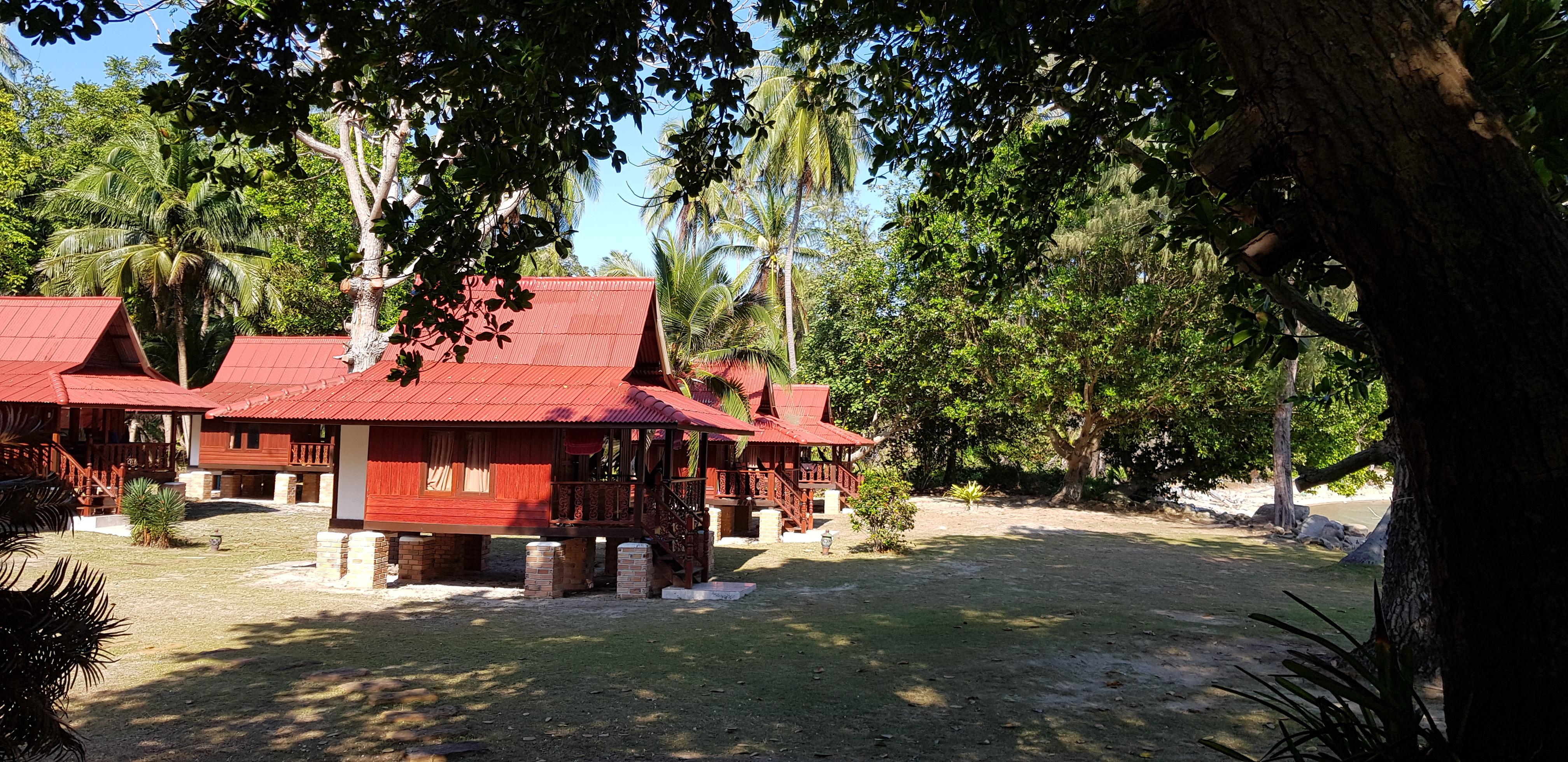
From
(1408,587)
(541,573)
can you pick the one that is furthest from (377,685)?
(1408,587)

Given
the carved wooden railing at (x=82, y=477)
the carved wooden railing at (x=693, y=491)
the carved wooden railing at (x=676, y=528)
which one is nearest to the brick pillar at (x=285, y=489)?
the carved wooden railing at (x=82, y=477)

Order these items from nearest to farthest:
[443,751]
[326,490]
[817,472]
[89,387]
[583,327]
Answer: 1. [443,751]
2. [583,327]
3. [89,387]
4. [326,490]
5. [817,472]

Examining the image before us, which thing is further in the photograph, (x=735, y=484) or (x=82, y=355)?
(x=735, y=484)

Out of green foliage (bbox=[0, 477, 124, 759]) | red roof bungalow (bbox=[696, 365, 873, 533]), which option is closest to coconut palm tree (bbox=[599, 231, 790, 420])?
red roof bungalow (bbox=[696, 365, 873, 533])

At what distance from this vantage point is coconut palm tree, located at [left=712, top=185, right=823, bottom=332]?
139 feet

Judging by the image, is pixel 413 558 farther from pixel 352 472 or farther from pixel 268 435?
pixel 268 435

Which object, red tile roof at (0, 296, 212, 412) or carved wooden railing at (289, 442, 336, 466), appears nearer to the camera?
red tile roof at (0, 296, 212, 412)

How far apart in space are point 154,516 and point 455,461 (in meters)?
8.00

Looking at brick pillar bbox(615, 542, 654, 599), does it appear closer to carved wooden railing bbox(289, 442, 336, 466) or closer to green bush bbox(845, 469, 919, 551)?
green bush bbox(845, 469, 919, 551)

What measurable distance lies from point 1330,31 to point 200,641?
1172 centimetres

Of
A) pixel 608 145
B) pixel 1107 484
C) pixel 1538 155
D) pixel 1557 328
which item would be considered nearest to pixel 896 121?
pixel 608 145

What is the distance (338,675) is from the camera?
898cm

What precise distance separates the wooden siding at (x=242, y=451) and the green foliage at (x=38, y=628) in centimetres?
3063

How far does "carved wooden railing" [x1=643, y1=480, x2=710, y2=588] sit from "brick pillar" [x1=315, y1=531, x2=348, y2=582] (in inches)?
198
